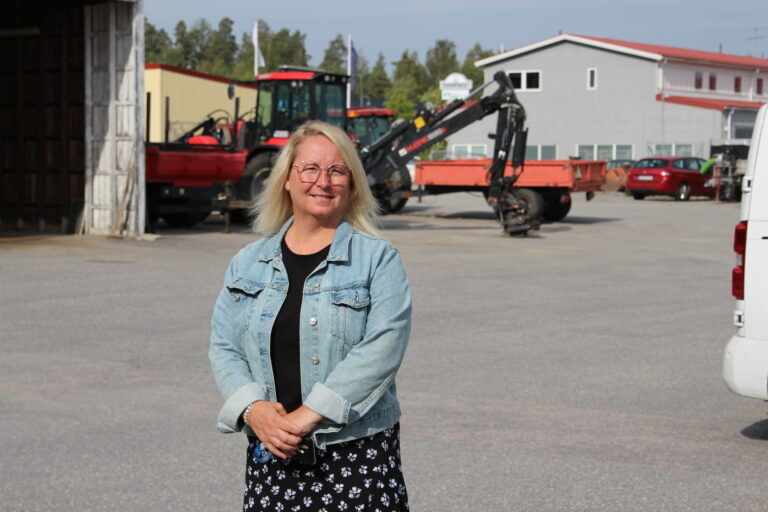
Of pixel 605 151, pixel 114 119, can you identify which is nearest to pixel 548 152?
pixel 605 151

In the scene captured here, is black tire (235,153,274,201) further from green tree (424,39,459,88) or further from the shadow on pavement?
green tree (424,39,459,88)

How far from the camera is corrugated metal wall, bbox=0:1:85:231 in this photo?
22391 millimetres

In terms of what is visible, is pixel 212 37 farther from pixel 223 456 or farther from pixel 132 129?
pixel 223 456

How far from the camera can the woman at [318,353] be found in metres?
3.32

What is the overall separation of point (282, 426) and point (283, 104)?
23.1m

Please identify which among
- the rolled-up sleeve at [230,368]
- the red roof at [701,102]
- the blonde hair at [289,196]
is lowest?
the rolled-up sleeve at [230,368]

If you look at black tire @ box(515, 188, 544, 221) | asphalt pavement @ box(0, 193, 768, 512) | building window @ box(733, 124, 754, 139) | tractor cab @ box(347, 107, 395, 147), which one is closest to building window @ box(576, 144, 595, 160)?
building window @ box(733, 124, 754, 139)

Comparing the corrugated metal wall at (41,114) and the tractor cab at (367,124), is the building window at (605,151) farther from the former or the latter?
the corrugated metal wall at (41,114)

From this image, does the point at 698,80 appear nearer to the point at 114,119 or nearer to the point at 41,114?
the point at 41,114

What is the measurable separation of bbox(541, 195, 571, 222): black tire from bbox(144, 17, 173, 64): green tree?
5566 inches

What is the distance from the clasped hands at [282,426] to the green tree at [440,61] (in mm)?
172115

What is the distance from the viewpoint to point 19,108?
2339 cm

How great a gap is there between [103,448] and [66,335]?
4.23 metres

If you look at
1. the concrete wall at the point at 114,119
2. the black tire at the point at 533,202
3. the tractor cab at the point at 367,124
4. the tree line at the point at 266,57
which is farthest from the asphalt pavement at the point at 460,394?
the tree line at the point at 266,57
